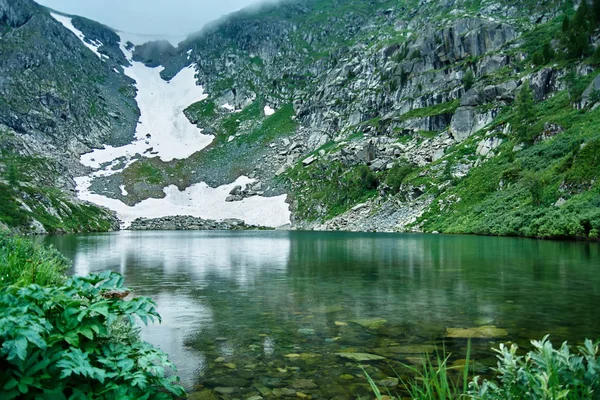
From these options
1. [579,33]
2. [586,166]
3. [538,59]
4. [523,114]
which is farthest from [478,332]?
[579,33]

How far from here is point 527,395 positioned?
3.05 meters

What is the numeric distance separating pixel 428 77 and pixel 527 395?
5558 inches

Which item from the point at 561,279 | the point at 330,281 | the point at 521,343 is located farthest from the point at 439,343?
the point at 561,279

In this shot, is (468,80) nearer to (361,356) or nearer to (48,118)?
(361,356)

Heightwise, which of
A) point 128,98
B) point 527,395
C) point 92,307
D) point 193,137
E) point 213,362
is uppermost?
point 128,98

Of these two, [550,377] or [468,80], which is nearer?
[550,377]

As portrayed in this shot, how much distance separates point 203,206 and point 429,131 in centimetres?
7228

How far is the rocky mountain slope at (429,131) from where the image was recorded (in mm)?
59375

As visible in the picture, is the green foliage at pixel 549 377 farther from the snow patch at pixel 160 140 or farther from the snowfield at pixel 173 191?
the snow patch at pixel 160 140

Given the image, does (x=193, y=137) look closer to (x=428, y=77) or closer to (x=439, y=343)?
(x=428, y=77)

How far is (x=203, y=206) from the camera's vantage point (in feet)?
432

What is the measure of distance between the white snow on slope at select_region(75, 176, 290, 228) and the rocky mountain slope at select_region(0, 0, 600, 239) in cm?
339

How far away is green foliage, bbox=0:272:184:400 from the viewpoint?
346 cm

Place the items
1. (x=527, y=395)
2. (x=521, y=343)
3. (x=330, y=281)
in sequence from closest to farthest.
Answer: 1. (x=527, y=395)
2. (x=521, y=343)
3. (x=330, y=281)
